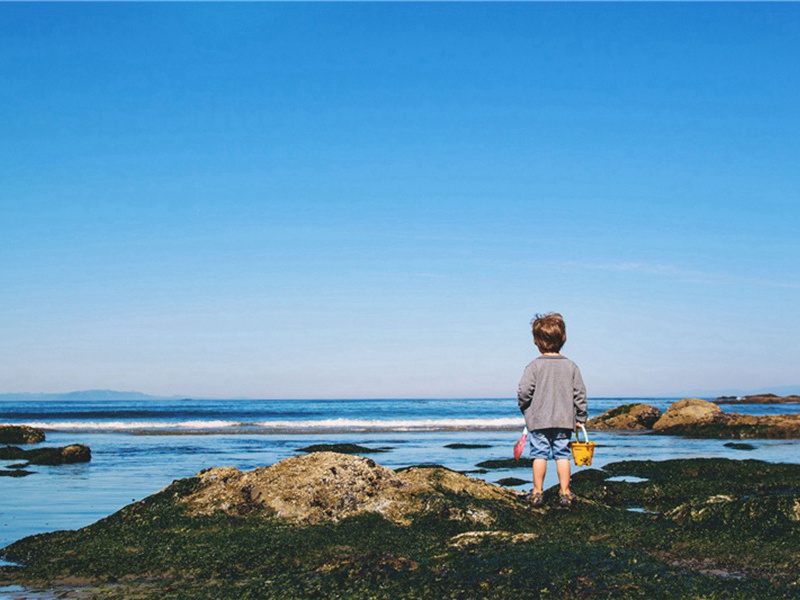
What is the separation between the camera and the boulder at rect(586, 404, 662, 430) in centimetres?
3095

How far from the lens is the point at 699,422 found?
25938 mm

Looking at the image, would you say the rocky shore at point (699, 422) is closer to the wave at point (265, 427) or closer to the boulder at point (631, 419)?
the boulder at point (631, 419)

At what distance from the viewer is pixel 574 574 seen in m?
4.62

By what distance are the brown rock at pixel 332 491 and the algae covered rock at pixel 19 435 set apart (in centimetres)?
2078

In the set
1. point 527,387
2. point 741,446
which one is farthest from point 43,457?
point 741,446

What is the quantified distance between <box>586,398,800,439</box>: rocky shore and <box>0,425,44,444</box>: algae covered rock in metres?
21.5

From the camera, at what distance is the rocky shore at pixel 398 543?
4.61 meters

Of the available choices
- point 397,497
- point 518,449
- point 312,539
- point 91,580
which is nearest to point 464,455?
point 518,449

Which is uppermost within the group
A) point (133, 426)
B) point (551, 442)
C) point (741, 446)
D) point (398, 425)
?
point (551, 442)

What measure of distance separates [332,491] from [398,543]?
51.6 inches

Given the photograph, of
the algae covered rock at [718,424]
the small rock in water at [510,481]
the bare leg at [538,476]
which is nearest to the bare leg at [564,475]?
the bare leg at [538,476]

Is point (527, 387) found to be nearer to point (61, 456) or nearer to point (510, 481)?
point (510, 481)

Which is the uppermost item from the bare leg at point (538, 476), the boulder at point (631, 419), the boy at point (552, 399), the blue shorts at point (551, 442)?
the boy at point (552, 399)

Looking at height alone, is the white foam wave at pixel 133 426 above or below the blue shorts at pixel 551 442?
below
